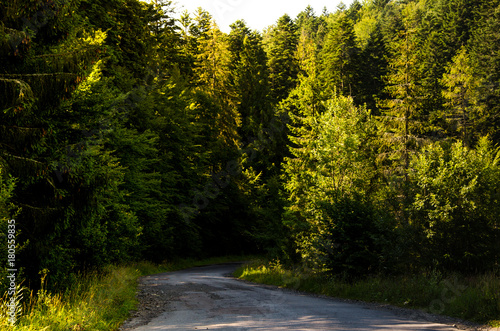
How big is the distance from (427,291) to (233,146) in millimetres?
40454

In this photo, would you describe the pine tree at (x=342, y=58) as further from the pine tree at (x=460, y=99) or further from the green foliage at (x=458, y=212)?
the green foliage at (x=458, y=212)

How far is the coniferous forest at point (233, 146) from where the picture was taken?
419 inches

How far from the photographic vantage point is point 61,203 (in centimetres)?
1098

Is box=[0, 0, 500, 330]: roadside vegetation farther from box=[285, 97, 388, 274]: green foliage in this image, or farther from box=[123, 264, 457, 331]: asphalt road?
box=[123, 264, 457, 331]: asphalt road

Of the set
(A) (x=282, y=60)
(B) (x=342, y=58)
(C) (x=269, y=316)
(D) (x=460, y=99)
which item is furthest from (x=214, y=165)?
(C) (x=269, y=316)

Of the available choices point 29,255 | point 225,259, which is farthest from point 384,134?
point 29,255

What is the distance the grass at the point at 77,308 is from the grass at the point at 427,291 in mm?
7716

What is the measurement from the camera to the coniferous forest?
1065cm

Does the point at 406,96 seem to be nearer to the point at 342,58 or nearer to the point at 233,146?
the point at 342,58

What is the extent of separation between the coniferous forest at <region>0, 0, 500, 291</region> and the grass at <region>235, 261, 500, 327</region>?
108 centimetres

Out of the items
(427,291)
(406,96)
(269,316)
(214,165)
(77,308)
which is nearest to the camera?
(77,308)

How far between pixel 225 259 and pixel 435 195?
35.5m

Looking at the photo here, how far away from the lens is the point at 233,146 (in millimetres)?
51125

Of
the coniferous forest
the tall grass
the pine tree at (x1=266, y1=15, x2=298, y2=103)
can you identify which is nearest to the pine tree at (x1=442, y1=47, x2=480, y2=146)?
the coniferous forest
